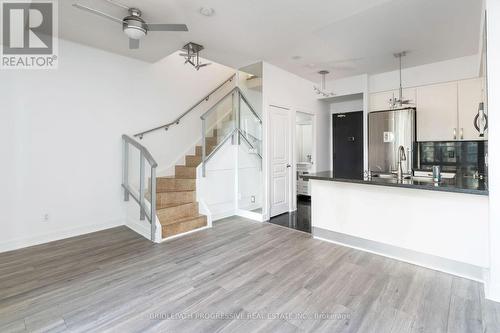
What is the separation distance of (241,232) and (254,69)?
3.13m

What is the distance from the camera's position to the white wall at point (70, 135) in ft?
10.8

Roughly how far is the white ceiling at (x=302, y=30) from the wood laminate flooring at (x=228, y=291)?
3000 mm

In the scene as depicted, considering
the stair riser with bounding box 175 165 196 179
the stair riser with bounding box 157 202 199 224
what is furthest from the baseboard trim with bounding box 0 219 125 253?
the stair riser with bounding box 175 165 196 179

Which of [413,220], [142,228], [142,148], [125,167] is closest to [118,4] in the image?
[142,148]

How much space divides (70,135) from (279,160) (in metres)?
3.64

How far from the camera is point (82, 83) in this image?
12.5ft

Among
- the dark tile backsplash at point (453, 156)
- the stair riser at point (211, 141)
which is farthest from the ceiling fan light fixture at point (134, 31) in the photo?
the dark tile backsplash at point (453, 156)

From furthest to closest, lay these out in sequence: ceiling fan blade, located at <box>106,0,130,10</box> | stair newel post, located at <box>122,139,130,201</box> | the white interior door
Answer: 1. the white interior door
2. stair newel post, located at <box>122,139,130,201</box>
3. ceiling fan blade, located at <box>106,0,130,10</box>

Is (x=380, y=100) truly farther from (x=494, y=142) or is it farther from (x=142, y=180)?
(x=142, y=180)

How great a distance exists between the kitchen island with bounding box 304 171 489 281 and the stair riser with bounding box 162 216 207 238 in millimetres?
1900

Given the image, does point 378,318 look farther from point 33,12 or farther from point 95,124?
point 33,12

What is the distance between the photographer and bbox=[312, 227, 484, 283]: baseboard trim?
98.0 inches

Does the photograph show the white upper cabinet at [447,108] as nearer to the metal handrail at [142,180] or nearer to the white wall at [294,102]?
the white wall at [294,102]

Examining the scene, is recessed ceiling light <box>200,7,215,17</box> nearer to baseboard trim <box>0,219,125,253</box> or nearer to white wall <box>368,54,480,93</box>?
baseboard trim <box>0,219,125,253</box>
